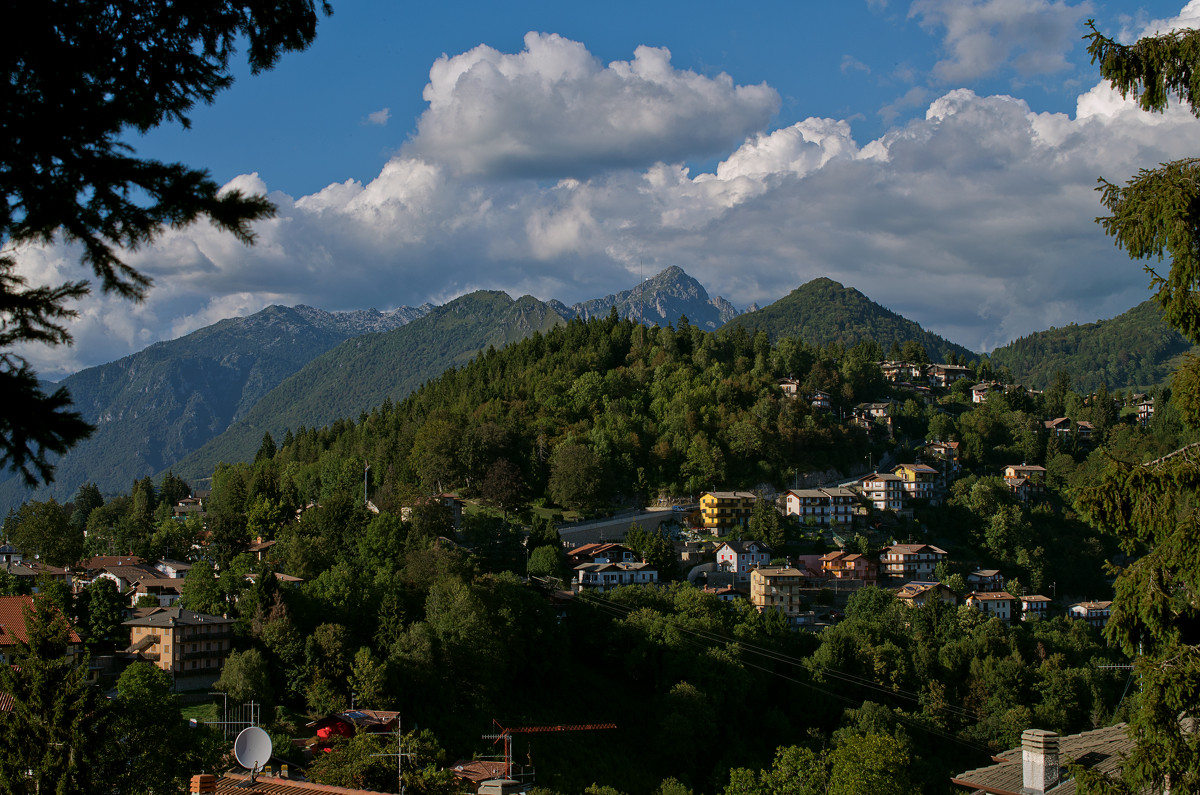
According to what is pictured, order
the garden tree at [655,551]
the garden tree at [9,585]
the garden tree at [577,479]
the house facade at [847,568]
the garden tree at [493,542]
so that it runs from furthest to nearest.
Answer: the garden tree at [577,479]
the house facade at [847,568]
the garden tree at [655,551]
the garden tree at [493,542]
the garden tree at [9,585]

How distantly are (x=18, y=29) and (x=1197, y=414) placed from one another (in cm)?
837

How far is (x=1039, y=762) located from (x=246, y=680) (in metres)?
29.9

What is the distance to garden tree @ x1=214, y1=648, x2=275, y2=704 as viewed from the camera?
1425 inches

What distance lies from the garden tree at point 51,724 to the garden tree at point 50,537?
4981 cm

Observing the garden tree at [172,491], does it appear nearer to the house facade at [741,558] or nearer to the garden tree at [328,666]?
the house facade at [741,558]

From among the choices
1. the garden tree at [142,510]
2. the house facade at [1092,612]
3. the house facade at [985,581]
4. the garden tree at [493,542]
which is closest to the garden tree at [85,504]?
the garden tree at [142,510]

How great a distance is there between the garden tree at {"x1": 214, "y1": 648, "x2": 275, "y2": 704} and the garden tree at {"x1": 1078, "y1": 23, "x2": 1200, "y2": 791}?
3354 centimetres

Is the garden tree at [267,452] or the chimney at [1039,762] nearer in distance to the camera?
the chimney at [1039,762]

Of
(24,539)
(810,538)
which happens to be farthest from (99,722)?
(810,538)

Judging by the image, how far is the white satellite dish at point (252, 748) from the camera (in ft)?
65.6

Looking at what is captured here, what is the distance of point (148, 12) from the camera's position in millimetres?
6039

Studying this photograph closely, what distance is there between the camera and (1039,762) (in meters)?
13.5

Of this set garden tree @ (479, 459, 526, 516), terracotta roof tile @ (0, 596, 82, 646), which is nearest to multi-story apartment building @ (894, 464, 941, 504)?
garden tree @ (479, 459, 526, 516)

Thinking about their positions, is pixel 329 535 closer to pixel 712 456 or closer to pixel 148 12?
pixel 712 456
